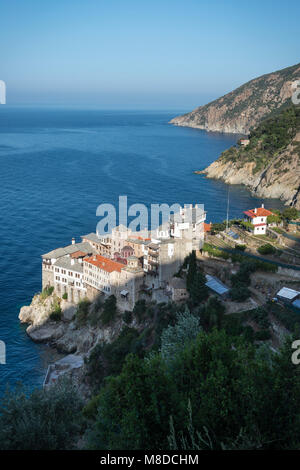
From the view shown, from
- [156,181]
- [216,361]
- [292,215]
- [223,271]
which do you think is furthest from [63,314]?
[156,181]

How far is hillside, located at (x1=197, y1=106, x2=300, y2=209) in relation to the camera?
276ft

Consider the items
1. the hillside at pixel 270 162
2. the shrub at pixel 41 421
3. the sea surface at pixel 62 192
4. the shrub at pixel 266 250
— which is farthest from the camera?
the hillside at pixel 270 162

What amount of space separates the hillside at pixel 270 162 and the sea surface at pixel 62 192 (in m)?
3.45

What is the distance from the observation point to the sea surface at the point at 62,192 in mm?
42250

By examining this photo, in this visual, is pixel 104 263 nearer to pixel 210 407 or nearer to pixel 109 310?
pixel 109 310

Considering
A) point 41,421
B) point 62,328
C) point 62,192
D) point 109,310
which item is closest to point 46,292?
point 62,328

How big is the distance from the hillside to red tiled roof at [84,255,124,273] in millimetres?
45525

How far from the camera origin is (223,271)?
116ft

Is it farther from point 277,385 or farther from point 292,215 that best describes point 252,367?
point 292,215

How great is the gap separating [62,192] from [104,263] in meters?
49.5

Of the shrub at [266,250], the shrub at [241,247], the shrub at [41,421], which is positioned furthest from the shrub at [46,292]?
the shrub at [41,421]

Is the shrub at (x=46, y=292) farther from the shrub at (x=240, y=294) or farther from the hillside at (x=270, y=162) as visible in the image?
the hillside at (x=270, y=162)

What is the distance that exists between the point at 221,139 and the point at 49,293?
14693 centimetres

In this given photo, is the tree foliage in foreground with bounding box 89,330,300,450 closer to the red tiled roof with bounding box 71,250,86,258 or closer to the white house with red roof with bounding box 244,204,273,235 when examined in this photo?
the red tiled roof with bounding box 71,250,86,258
